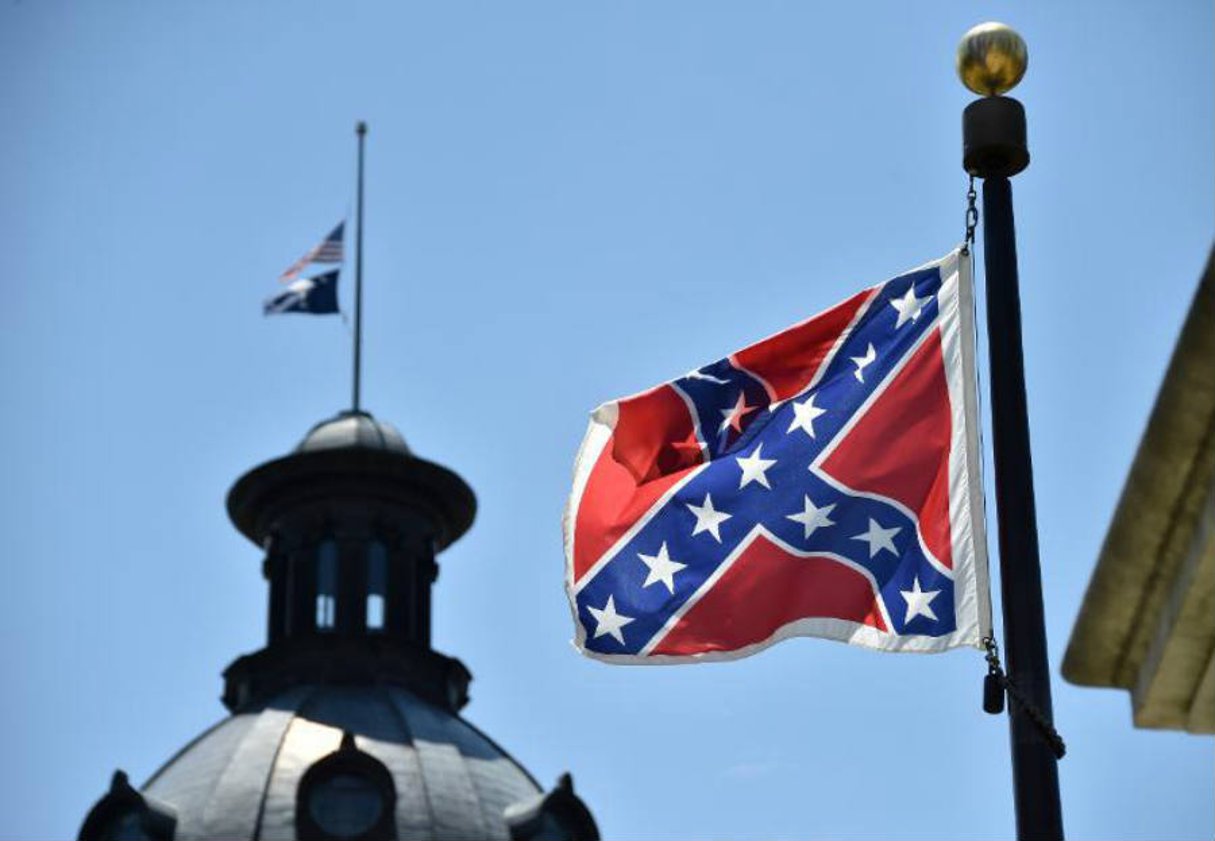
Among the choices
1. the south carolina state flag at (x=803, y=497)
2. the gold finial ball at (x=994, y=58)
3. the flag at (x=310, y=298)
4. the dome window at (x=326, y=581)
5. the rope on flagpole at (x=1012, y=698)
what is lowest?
the rope on flagpole at (x=1012, y=698)

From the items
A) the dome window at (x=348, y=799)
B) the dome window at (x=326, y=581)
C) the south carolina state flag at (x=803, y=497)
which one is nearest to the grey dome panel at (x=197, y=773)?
the dome window at (x=348, y=799)

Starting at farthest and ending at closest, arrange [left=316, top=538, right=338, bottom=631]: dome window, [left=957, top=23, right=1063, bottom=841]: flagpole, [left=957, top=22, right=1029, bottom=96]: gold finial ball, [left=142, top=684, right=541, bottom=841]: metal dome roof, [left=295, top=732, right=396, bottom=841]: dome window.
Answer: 1. [left=316, top=538, right=338, bottom=631]: dome window
2. [left=295, top=732, right=396, bottom=841]: dome window
3. [left=142, top=684, right=541, bottom=841]: metal dome roof
4. [left=957, top=22, right=1029, bottom=96]: gold finial ball
5. [left=957, top=23, right=1063, bottom=841]: flagpole

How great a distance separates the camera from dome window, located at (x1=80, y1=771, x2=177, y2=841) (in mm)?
61969

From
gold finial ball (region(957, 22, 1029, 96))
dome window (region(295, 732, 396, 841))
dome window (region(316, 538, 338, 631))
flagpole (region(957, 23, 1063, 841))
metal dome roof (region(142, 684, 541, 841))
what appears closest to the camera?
flagpole (region(957, 23, 1063, 841))

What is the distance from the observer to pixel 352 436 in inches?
2847

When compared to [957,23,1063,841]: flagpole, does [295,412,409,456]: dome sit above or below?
above

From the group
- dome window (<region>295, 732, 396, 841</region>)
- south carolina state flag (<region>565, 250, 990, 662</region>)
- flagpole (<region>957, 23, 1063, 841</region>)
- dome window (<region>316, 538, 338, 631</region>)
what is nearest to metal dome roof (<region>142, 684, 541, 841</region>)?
dome window (<region>295, 732, 396, 841</region>)

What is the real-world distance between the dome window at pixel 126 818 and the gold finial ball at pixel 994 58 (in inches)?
1840

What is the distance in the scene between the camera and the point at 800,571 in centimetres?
1775

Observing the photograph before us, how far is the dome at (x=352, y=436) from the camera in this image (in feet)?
236

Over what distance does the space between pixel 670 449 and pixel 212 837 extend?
43401 mm

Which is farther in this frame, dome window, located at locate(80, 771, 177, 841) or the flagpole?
dome window, located at locate(80, 771, 177, 841)

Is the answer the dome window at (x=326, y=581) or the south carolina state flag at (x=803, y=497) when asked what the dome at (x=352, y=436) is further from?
the south carolina state flag at (x=803, y=497)

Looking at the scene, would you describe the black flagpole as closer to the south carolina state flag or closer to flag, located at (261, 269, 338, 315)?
flag, located at (261, 269, 338, 315)
